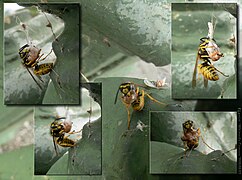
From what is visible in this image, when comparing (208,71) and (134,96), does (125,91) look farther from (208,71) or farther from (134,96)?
(208,71)

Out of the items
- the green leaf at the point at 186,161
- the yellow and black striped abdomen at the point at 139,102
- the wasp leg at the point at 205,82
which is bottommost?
the green leaf at the point at 186,161

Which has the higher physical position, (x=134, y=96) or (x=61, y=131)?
(x=134, y=96)

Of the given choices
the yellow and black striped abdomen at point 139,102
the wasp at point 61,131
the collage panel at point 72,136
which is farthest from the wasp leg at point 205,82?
the wasp at point 61,131

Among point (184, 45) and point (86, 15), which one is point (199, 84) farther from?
point (86, 15)

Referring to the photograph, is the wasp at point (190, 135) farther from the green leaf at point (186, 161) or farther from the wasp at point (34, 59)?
the wasp at point (34, 59)

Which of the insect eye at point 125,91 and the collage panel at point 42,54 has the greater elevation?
the collage panel at point 42,54

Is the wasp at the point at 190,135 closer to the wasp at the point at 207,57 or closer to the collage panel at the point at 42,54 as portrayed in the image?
the wasp at the point at 207,57

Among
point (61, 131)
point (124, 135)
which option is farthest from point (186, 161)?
point (61, 131)
